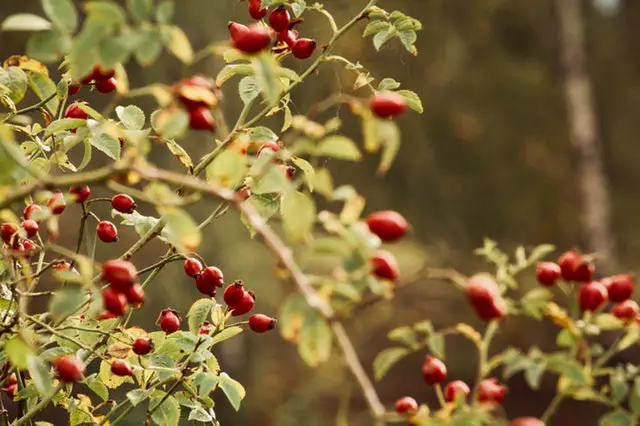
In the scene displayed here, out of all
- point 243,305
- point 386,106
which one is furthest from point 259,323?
point 386,106

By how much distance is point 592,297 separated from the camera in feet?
2.48

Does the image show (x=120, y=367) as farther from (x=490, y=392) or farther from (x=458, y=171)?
(x=458, y=171)

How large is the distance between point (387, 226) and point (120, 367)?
449mm

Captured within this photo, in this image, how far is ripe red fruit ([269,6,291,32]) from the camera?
1.02 m

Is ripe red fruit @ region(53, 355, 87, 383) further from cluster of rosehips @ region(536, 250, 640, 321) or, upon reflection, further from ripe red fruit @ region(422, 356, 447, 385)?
cluster of rosehips @ region(536, 250, 640, 321)

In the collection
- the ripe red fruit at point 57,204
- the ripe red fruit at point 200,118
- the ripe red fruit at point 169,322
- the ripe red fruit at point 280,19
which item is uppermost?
the ripe red fruit at point 200,118

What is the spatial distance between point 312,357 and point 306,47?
0.59 metres

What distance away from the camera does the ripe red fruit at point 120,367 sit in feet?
3.02

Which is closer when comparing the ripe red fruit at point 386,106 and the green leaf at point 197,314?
the ripe red fruit at point 386,106

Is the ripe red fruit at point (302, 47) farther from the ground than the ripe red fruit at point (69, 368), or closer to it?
farther from the ground

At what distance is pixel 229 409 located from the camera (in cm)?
635

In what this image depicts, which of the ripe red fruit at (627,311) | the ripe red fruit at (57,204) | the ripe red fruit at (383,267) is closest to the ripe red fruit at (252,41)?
the ripe red fruit at (383,267)

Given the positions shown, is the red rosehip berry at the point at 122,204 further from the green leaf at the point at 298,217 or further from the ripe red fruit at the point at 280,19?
the green leaf at the point at 298,217

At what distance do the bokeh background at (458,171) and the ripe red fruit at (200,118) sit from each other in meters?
6.06
